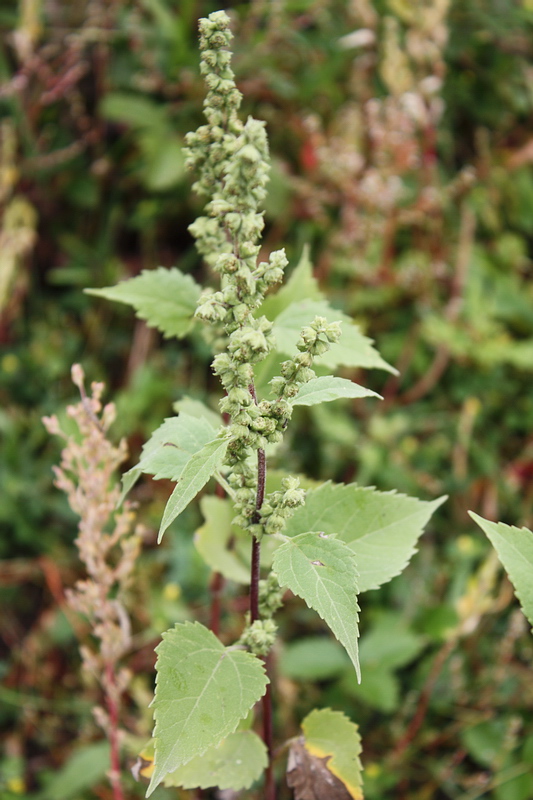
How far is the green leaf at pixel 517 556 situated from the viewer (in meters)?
1.19

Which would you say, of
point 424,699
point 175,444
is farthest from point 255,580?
point 424,699

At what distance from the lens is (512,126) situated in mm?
3660

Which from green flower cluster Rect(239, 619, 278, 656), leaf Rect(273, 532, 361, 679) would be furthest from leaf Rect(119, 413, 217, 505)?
green flower cluster Rect(239, 619, 278, 656)

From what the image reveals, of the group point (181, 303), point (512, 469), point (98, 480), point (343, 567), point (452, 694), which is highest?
point (181, 303)

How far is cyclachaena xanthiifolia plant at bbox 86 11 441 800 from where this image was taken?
1.07 meters

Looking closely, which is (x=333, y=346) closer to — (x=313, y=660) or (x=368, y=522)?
(x=368, y=522)

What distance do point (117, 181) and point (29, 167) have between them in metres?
0.45

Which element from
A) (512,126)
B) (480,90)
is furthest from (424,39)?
(512,126)

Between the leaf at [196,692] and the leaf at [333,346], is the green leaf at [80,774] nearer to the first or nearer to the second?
the leaf at [196,692]

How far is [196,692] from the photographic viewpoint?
1126mm

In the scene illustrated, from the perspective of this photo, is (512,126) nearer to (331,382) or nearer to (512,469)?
(512,469)

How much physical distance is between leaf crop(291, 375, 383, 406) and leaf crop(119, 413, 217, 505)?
7.9 inches

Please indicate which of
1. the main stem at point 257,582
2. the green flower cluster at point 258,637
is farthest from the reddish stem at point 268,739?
the green flower cluster at point 258,637

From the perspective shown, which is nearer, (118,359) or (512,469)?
(512,469)
